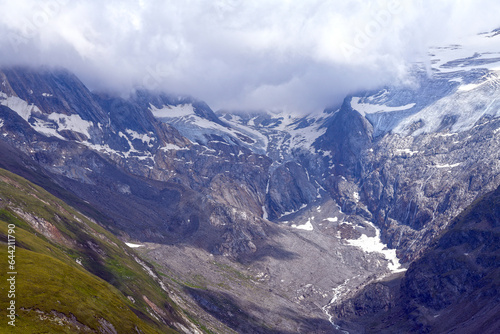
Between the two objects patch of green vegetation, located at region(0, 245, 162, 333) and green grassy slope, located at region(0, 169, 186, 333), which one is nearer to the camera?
patch of green vegetation, located at region(0, 245, 162, 333)

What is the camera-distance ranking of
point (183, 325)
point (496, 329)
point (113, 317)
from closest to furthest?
point (113, 317), point (183, 325), point (496, 329)

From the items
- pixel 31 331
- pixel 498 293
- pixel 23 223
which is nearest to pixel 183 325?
pixel 23 223

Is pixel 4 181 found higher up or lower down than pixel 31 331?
higher up

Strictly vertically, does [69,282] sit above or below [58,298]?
above

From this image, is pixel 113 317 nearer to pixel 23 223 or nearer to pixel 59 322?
pixel 59 322

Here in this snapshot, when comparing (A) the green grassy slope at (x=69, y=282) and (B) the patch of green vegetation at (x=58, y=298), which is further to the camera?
(A) the green grassy slope at (x=69, y=282)

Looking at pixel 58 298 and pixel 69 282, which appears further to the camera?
pixel 69 282

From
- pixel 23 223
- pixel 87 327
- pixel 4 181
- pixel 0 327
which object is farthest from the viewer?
pixel 4 181

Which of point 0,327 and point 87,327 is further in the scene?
point 87,327
